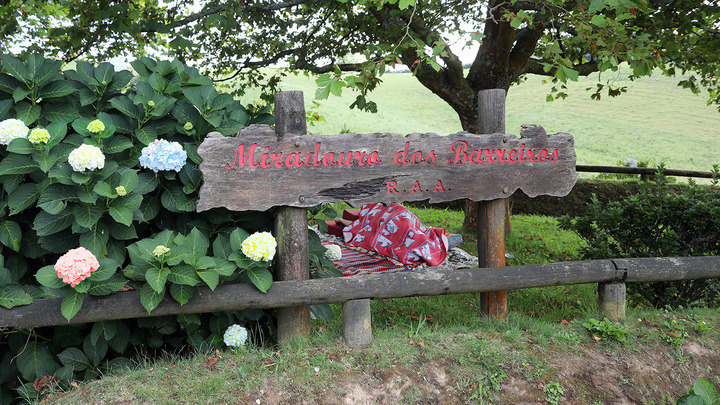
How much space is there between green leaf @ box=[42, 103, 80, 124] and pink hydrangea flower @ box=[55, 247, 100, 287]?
102cm

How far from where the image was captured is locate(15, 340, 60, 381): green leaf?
291 centimetres

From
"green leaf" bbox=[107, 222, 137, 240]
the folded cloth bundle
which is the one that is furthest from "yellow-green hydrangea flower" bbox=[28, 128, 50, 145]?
the folded cloth bundle

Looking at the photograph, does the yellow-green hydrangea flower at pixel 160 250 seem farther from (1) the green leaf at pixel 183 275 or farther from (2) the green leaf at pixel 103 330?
(2) the green leaf at pixel 103 330

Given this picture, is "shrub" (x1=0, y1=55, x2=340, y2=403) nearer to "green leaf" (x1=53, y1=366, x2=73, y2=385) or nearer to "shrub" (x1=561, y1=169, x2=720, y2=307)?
"green leaf" (x1=53, y1=366, x2=73, y2=385)

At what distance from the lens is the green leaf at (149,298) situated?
9.00ft

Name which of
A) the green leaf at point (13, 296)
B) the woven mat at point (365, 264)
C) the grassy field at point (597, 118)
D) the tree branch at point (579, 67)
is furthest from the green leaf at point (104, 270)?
the grassy field at point (597, 118)

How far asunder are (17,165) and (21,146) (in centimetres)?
13

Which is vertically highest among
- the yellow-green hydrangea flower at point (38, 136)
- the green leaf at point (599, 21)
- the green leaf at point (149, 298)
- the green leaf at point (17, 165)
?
the green leaf at point (599, 21)

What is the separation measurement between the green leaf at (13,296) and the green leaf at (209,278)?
102 centimetres

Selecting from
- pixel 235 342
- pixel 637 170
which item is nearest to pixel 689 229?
pixel 235 342

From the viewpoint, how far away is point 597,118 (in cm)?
3120

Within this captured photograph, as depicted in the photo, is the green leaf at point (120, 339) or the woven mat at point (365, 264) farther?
the woven mat at point (365, 264)

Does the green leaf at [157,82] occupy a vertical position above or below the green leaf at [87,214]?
above

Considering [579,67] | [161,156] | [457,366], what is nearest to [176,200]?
[161,156]
